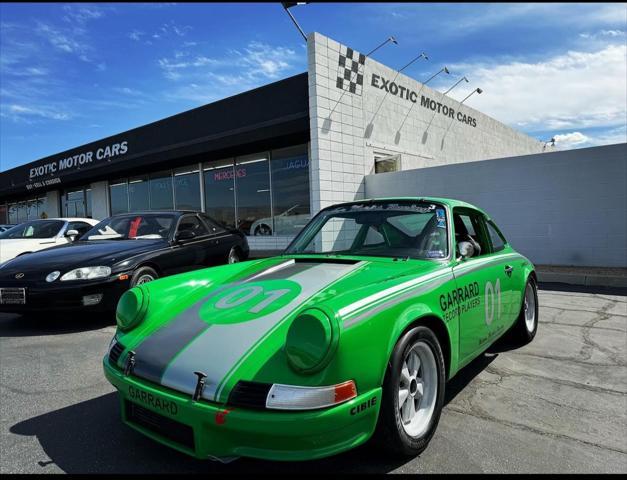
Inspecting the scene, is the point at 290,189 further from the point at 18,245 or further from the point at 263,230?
the point at 18,245

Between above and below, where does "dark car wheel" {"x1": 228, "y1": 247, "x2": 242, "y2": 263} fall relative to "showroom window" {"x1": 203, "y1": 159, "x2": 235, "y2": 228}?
below

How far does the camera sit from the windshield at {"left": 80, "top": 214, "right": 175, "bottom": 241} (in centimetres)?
641

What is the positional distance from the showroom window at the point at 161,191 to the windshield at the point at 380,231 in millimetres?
13817

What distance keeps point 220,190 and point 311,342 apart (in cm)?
1319

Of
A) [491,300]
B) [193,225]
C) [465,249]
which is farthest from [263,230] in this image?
[465,249]

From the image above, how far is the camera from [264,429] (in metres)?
1.83

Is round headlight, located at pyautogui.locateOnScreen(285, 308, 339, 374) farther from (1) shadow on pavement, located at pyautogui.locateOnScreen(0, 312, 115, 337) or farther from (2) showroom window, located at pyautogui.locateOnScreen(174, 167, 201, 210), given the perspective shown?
(2) showroom window, located at pyautogui.locateOnScreen(174, 167, 201, 210)

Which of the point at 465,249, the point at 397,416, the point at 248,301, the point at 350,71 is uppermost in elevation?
the point at 350,71

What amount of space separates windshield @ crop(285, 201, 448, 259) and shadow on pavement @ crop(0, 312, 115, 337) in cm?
324

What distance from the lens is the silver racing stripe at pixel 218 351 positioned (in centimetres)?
204

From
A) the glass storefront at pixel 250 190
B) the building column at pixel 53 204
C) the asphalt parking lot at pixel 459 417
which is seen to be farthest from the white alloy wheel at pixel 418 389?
the building column at pixel 53 204

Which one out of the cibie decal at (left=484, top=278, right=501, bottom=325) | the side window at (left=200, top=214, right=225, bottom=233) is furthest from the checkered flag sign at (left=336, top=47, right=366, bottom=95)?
the cibie decal at (left=484, top=278, right=501, bottom=325)

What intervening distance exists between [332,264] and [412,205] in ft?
2.88

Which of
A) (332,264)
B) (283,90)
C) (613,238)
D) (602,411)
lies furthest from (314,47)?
(602,411)
